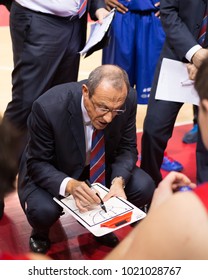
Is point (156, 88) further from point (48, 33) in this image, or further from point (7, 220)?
point (7, 220)

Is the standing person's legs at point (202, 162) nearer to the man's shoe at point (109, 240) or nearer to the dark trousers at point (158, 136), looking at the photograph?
the dark trousers at point (158, 136)

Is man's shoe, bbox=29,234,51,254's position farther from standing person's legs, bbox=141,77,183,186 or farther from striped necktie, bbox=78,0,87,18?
striped necktie, bbox=78,0,87,18

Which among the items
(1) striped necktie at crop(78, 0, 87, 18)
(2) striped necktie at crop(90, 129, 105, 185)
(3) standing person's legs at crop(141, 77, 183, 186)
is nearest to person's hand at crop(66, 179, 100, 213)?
(2) striped necktie at crop(90, 129, 105, 185)

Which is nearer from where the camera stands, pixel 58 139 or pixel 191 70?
pixel 58 139

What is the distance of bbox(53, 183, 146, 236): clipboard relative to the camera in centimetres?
255

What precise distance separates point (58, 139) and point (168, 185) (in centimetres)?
122

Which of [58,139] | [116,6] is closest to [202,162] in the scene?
[58,139]

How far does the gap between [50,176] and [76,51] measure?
1.07 metres

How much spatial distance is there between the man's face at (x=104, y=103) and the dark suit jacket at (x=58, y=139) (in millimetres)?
117

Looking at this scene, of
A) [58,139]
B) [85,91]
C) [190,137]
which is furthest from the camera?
[190,137]

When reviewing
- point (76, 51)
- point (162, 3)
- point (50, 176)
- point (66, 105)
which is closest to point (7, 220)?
point (50, 176)

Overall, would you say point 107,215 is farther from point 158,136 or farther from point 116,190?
point 158,136

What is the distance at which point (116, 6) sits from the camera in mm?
3979

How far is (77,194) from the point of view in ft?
8.82
